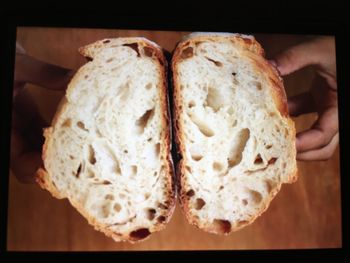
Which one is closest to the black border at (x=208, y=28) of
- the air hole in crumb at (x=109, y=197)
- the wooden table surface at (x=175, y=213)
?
the wooden table surface at (x=175, y=213)

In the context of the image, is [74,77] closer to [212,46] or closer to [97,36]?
[97,36]

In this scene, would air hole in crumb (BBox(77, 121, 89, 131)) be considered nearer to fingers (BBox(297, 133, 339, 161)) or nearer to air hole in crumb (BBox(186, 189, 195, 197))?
air hole in crumb (BBox(186, 189, 195, 197))

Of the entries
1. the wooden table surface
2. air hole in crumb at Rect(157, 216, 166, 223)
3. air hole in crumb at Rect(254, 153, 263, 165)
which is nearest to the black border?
the wooden table surface

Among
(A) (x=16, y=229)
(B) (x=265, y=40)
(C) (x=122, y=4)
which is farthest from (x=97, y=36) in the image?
(A) (x=16, y=229)

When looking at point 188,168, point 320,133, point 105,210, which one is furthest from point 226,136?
point 105,210

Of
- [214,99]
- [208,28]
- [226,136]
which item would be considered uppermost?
[208,28]

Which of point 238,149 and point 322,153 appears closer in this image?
point 238,149

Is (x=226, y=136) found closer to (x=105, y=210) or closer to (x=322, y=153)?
(x=322, y=153)

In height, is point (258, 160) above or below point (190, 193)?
above
